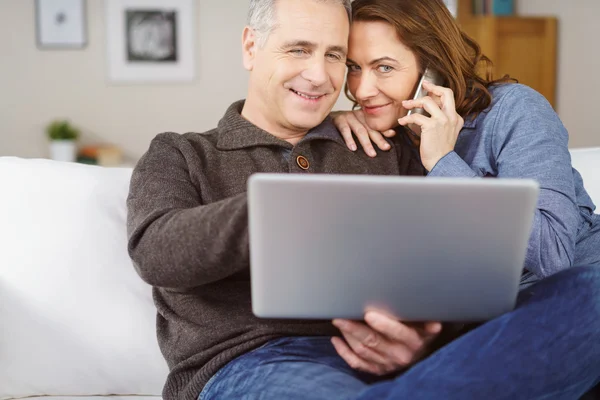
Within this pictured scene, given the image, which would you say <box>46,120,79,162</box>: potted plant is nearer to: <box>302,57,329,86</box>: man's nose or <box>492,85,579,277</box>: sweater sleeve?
<box>302,57,329,86</box>: man's nose

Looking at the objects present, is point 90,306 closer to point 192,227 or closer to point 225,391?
point 225,391

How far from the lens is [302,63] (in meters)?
1.53

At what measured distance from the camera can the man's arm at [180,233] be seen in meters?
0.96

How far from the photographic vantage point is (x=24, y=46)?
4.29m

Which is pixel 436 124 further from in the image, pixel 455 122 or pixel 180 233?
pixel 180 233

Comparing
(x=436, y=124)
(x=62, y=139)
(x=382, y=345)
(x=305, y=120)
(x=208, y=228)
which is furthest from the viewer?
(x=62, y=139)

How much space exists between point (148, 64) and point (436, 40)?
10.6 ft

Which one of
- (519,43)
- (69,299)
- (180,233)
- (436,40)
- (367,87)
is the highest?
(519,43)

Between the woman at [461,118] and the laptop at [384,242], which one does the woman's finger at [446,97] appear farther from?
the laptop at [384,242]

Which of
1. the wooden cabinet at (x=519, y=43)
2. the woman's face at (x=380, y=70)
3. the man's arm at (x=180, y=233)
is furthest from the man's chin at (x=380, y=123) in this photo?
the wooden cabinet at (x=519, y=43)

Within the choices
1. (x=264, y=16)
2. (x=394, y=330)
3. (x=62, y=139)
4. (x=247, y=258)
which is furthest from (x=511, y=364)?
(x=62, y=139)

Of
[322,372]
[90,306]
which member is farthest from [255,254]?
[90,306]

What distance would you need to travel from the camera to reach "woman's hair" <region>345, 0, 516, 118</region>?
1.54 m

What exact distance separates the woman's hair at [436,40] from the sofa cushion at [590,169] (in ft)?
1.24
